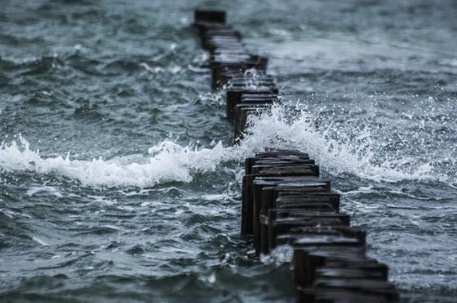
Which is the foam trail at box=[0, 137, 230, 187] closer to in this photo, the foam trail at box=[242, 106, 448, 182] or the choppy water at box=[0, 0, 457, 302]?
the choppy water at box=[0, 0, 457, 302]

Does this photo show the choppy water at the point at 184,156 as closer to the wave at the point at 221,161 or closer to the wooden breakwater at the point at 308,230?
the wave at the point at 221,161

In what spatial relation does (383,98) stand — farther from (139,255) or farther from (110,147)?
(139,255)

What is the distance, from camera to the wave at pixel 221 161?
531 inches

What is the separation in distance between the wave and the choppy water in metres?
0.03

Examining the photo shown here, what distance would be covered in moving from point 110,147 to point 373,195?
387 centimetres

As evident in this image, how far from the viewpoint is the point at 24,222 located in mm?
11781

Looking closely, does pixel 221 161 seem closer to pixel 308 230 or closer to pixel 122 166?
pixel 122 166

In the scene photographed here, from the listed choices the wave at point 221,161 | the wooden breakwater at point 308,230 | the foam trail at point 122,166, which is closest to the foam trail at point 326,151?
the wave at point 221,161

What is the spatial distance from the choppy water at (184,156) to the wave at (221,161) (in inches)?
1.0

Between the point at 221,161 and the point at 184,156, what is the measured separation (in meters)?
0.46

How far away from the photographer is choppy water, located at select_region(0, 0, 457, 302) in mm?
10133

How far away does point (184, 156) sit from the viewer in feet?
46.1

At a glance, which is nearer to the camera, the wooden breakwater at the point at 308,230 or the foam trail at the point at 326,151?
the wooden breakwater at the point at 308,230

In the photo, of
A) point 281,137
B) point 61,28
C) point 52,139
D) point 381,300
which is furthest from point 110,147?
point 61,28
